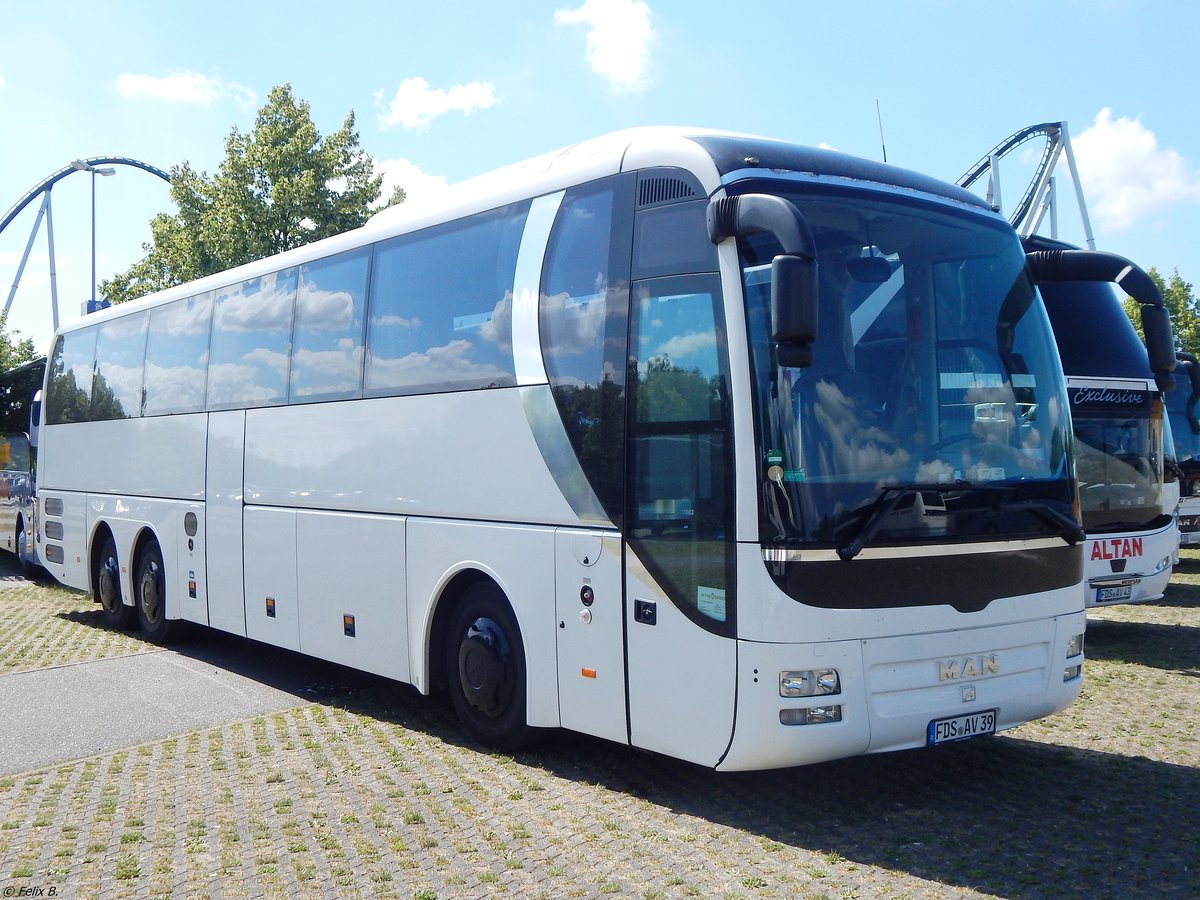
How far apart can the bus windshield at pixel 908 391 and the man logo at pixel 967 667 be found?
2.09ft

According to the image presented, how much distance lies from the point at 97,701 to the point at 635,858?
5839 millimetres

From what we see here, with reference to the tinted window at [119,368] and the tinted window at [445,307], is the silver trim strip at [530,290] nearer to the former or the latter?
the tinted window at [445,307]

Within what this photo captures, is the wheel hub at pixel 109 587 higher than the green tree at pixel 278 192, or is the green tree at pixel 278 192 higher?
the green tree at pixel 278 192

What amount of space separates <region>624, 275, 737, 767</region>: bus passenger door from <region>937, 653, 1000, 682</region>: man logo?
1.11m

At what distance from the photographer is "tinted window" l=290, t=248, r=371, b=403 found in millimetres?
8914

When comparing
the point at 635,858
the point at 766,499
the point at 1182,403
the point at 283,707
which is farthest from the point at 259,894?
the point at 1182,403

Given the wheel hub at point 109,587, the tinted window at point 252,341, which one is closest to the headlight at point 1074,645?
the tinted window at point 252,341

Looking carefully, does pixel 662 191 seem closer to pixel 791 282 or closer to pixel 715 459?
pixel 791 282

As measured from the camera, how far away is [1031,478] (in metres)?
6.21

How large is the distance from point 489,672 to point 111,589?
308 inches

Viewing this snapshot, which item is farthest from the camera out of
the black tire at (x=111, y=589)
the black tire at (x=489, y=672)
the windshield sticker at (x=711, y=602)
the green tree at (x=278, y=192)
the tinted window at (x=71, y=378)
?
the green tree at (x=278, y=192)

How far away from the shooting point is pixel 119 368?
44.2ft

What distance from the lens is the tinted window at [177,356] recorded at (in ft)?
37.7

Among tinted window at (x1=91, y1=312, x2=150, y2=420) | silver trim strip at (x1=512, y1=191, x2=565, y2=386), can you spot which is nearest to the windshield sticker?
silver trim strip at (x1=512, y1=191, x2=565, y2=386)
